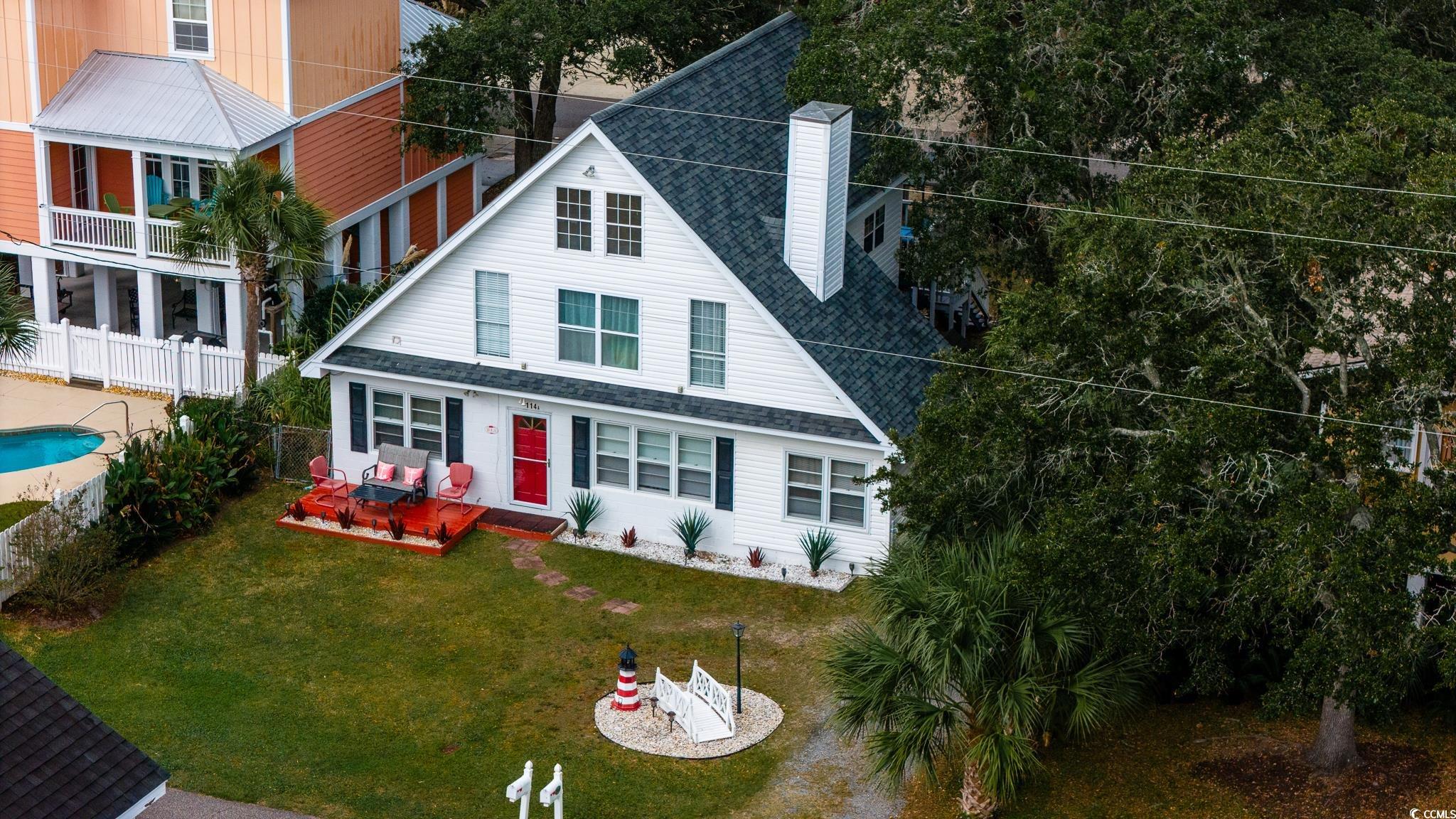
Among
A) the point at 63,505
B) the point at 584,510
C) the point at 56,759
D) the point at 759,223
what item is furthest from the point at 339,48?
the point at 56,759

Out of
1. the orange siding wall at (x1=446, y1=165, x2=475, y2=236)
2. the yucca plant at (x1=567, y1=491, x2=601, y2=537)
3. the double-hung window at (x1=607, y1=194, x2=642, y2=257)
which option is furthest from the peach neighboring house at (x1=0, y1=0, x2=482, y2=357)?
the double-hung window at (x1=607, y1=194, x2=642, y2=257)

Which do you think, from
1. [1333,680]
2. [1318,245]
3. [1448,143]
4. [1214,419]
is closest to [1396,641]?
[1333,680]

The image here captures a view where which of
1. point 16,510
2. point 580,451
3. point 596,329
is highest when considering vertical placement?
point 596,329

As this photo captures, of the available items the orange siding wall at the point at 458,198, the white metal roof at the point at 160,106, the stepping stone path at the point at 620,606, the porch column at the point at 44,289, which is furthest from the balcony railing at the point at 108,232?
the stepping stone path at the point at 620,606

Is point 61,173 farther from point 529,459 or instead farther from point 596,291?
point 596,291

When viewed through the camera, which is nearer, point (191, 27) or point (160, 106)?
point (160, 106)

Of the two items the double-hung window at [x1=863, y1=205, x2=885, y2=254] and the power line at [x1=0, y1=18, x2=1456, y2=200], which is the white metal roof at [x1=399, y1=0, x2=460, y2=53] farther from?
the double-hung window at [x1=863, y1=205, x2=885, y2=254]
